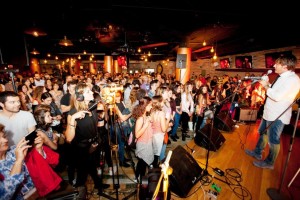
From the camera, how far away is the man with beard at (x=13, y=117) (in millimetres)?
2141

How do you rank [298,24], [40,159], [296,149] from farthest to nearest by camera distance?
[296,149] < [298,24] < [40,159]

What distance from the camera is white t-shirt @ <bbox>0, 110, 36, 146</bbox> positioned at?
7.28 ft

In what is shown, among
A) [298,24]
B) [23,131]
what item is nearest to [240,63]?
[298,24]

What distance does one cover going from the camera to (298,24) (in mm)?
3686

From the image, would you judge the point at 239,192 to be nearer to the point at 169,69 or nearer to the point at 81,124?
the point at 81,124

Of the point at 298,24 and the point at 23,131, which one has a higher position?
the point at 298,24

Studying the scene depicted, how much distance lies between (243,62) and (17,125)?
10167 millimetres

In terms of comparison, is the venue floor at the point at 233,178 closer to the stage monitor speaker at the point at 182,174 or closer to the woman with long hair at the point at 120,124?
the stage monitor speaker at the point at 182,174

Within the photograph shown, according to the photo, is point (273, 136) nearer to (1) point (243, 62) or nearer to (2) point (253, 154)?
(2) point (253, 154)

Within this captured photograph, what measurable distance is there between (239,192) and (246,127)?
3.55 meters

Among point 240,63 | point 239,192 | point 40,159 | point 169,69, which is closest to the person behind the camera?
point 40,159

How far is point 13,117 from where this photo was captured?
2260 mm

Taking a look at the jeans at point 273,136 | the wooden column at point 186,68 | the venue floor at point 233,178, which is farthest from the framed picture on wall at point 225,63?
the jeans at point 273,136

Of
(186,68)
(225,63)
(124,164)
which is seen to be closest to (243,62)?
(225,63)
